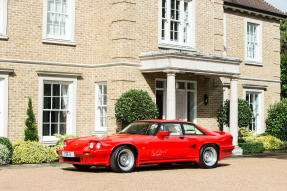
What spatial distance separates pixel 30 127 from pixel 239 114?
8.78 metres

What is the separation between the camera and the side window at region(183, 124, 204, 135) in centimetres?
1309

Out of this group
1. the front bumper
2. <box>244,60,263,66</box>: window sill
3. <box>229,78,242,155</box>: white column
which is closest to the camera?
the front bumper

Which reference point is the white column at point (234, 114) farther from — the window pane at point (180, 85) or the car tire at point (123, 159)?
the car tire at point (123, 159)

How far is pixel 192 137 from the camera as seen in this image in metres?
13.0

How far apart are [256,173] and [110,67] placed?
728 centimetres

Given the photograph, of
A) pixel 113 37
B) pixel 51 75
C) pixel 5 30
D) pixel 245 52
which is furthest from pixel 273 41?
pixel 5 30

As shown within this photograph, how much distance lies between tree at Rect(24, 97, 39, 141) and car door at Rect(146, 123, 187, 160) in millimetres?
5299

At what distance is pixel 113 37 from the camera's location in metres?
17.2

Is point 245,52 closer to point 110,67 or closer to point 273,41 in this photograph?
point 273,41

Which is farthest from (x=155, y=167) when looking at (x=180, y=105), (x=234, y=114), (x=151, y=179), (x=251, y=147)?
(x=251, y=147)

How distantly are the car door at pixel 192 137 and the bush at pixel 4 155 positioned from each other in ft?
16.7

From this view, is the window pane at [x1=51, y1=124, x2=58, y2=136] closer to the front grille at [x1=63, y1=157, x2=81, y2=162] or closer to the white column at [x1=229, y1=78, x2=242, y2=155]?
the front grille at [x1=63, y1=157, x2=81, y2=162]

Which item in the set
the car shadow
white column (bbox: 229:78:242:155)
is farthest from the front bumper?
white column (bbox: 229:78:242:155)

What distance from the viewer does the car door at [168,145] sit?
39.7 ft
